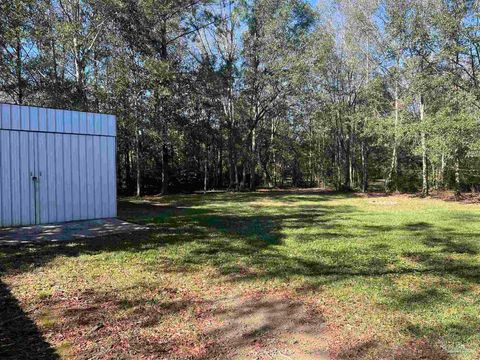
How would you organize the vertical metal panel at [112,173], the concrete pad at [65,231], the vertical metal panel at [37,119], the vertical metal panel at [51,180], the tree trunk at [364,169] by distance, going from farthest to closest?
the tree trunk at [364,169]
the vertical metal panel at [112,173]
the vertical metal panel at [51,180]
the vertical metal panel at [37,119]
the concrete pad at [65,231]

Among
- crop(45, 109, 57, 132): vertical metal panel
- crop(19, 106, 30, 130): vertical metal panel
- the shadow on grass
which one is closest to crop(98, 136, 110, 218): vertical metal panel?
crop(45, 109, 57, 132): vertical metal panel

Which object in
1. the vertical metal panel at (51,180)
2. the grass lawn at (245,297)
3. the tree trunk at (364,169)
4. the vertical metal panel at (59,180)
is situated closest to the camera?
the grass lawn at (245,297)

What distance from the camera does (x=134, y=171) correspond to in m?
23.8

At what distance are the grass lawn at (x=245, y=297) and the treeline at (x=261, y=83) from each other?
821cm

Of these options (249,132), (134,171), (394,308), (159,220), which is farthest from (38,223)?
(249,132)

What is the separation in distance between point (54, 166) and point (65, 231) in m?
1.78

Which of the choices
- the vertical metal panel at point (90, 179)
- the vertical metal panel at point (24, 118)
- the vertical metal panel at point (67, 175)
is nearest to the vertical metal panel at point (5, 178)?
the vertical metal panel at point (24, 118)

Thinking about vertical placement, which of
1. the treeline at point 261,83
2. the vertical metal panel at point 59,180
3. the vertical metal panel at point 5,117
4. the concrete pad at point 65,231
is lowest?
the concrete pad at point 65,231

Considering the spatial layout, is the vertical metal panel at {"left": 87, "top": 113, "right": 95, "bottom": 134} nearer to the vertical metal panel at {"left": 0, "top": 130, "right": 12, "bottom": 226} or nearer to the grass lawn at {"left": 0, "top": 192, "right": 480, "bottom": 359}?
the vertical metal panel at {"left": 0, "top": 130, "right": 12, "bottom": 226}

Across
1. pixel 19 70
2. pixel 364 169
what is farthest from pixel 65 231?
pixel 364 169

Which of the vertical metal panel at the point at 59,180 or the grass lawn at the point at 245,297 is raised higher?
the vertical metal panel at the point at 59,180

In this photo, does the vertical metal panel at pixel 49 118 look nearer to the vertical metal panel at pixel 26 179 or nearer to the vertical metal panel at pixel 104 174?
the vertical metal panel at pixel 26 179

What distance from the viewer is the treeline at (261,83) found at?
15250mm

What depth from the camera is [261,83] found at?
2192cm
